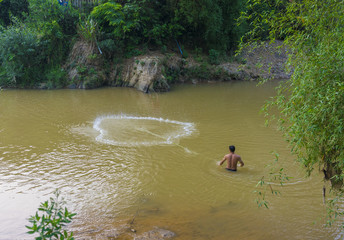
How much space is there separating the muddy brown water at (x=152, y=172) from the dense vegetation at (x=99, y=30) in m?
5.81

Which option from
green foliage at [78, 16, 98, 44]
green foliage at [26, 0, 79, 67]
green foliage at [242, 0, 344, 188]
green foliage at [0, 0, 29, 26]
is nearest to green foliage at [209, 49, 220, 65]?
green foliage at [78, 16, 98, 44]

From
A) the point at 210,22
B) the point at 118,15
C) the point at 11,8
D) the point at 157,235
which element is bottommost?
the point at 157,235

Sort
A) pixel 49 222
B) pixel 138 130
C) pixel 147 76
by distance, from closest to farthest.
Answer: pixel 49 222
pixel 138 130
pixel 147 76

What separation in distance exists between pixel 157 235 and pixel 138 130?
6.56 meters

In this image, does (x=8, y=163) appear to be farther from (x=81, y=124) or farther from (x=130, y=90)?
(x=130, y=90)

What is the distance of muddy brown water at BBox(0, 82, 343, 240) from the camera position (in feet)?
19.1

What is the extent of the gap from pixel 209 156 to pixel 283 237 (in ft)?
12.6

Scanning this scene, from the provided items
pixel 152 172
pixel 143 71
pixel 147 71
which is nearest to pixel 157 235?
pixel 152 172

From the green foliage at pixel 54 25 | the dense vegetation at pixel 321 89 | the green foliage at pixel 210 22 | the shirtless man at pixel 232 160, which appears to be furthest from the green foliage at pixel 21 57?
the dense vegetation at pixel 321 89

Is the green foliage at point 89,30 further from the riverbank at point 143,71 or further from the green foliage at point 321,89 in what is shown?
the green foliage at point 321,89

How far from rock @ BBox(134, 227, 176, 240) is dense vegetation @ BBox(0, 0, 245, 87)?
16.5 m

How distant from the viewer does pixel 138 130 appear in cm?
1160

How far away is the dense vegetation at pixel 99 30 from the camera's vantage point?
19.6 metres

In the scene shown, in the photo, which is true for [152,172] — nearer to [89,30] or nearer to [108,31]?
[89,30]
